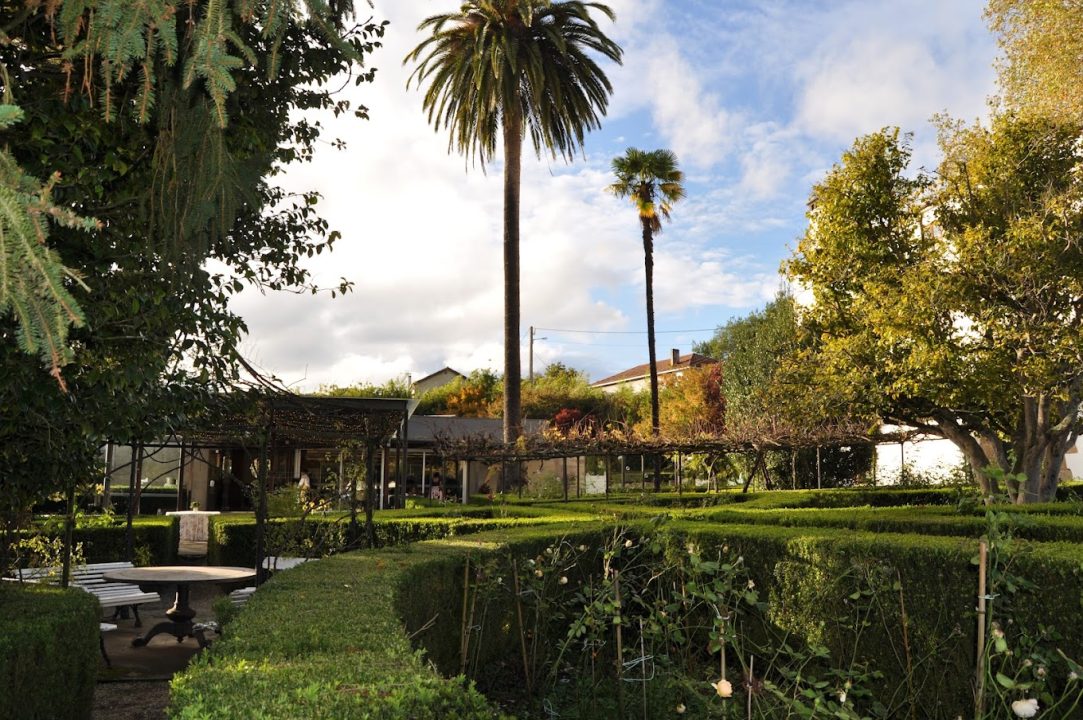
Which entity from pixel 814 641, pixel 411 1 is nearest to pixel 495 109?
pixel 411 1

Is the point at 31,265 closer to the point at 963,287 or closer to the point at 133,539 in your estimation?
the point at 133,539

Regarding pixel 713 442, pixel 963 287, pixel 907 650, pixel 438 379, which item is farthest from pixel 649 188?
pixel 438 379

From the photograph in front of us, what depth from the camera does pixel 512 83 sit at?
2034cm

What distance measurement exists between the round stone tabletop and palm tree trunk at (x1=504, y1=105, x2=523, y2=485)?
10.5 meters

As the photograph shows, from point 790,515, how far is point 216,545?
1063 centimetres

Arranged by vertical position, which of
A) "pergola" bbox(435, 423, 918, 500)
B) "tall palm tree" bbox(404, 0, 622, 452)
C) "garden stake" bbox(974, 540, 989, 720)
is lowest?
"garden stake" bbox(974, 540, 989, 720)

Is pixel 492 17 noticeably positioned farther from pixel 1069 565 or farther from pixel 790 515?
pixel 1069 565

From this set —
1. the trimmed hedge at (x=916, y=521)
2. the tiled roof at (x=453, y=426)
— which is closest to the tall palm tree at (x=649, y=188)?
the tiled roof at (x=453, y=426)

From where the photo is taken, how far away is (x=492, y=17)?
20.4 metres

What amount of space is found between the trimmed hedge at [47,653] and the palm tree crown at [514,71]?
52.8 feet

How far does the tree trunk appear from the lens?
65.8 feet

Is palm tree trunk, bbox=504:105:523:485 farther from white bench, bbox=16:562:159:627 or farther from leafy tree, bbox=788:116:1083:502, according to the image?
white bench, bbox=16:562:159:627

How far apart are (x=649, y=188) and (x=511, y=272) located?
41.8 feet

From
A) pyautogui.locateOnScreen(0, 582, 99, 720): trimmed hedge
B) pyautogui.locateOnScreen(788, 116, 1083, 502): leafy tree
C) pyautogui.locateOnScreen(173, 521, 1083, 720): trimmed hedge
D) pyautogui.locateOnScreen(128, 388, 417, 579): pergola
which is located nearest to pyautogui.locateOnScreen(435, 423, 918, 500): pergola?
pyautogui.locateOnScreen(788, 116, 1083, 502): leafy tree
